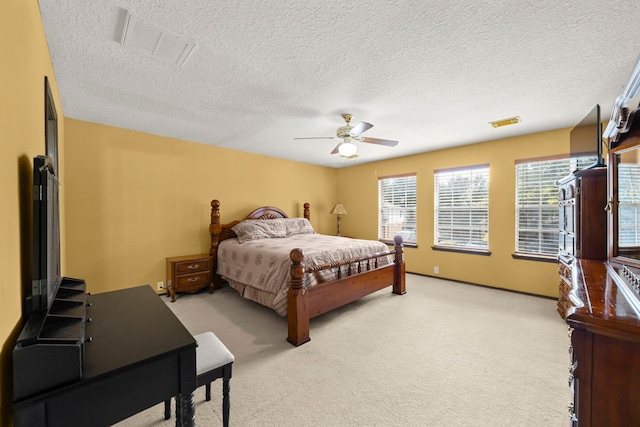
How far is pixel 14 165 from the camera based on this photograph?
3.14 ft

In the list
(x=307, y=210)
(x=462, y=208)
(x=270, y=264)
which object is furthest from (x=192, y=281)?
(x=462, y=208)

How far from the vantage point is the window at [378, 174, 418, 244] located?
17.3 ft

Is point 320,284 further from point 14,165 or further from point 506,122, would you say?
point 506,122

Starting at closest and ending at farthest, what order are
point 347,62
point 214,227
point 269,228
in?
point 347,62, point 214,227, point 269,228

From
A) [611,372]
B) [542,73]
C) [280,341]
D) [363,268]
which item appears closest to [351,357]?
[280,341]

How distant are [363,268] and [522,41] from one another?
277 centimetres

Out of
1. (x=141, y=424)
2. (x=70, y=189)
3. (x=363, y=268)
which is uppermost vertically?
(x=70, y=189)

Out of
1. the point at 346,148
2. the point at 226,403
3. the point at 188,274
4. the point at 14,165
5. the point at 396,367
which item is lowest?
the point at 396,367

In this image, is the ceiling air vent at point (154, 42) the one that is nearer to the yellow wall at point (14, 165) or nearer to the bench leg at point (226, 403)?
the yellow wall at point (14, 165)

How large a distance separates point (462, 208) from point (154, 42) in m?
4.78

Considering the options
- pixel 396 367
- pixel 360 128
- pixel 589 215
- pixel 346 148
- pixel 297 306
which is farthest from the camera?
pixel 346 148

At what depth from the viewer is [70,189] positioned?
3201 millimetres

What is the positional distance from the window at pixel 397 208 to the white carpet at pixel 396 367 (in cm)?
205

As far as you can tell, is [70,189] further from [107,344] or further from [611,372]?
[611,372]
